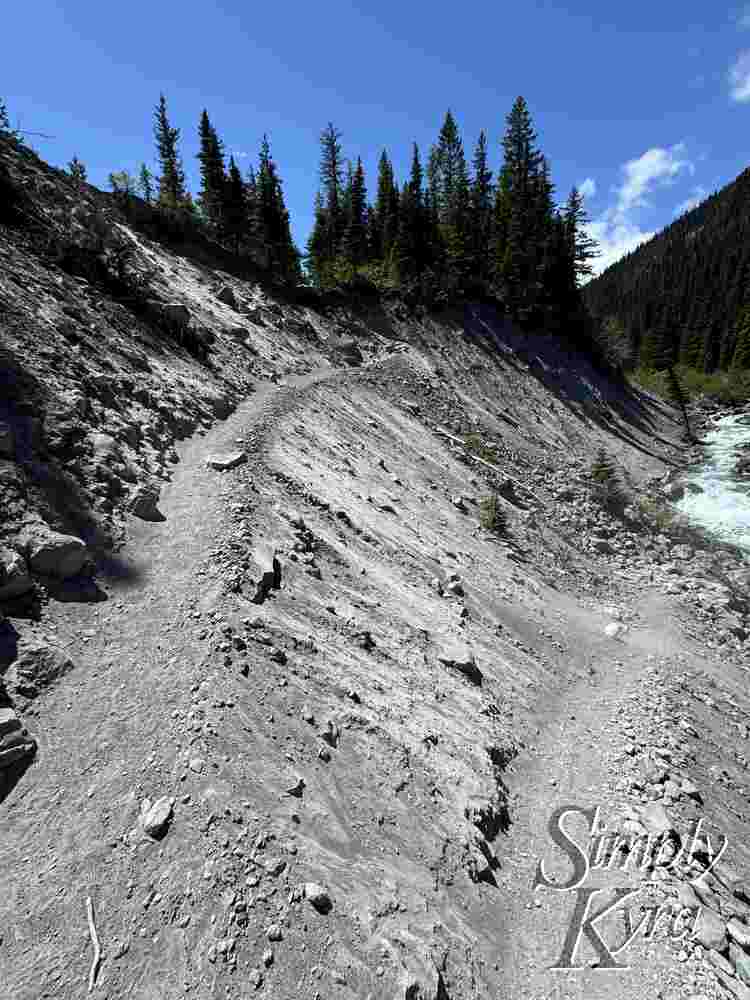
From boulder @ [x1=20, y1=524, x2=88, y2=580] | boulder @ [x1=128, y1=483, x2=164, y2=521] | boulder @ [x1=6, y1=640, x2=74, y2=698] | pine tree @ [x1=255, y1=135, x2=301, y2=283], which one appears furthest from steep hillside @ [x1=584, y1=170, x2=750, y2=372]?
boulder @ [x1=6, y1=640, x2=74, y2=698]

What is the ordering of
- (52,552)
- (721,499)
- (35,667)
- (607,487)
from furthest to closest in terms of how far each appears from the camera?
(721,499), (607,487), (52,552), (35,667)

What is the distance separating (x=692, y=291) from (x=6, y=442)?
5879 inches

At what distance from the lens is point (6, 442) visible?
8602mm

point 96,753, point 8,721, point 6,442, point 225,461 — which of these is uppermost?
point 6,442

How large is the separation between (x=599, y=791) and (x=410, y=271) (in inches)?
1711

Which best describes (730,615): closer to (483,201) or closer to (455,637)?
(455,637)

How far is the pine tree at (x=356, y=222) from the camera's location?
46.6 m

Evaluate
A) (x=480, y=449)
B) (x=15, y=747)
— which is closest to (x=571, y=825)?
(x=15, y=747)

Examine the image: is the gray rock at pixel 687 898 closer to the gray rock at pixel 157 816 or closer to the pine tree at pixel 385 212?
the gray rock at pixel 157 816

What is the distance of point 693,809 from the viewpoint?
909cm

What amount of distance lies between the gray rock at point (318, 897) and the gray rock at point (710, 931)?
5772mm

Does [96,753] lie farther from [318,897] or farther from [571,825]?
[571,825]

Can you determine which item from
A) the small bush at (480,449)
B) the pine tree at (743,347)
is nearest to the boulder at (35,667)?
the small bush at (480,449)

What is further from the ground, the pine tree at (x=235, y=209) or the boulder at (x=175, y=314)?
the pine tree at (x=235, y=209)
